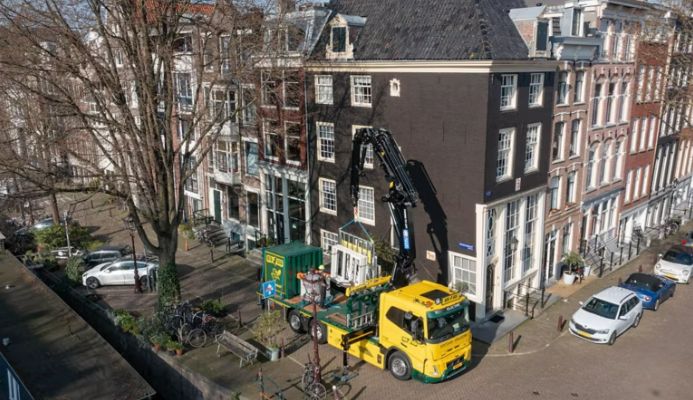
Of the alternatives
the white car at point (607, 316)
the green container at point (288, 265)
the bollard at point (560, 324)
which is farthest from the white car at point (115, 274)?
the white car at point (607, 316)

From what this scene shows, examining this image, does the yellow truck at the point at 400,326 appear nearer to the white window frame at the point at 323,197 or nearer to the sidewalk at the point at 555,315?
the sidewalk at the point at 555,315

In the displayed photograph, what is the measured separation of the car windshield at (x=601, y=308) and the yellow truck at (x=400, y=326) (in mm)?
7729

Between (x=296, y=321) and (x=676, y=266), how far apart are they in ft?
74.8

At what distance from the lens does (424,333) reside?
1955 centimetres

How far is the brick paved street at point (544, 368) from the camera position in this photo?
20781 millimetres

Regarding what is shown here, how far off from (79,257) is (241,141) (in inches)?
471

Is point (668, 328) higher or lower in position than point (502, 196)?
lower

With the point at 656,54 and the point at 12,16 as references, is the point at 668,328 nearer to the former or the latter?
the point at 656,54

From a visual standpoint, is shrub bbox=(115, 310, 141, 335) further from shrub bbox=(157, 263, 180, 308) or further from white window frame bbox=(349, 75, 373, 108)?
white window frame bbox=(349, 75, 373, 108)

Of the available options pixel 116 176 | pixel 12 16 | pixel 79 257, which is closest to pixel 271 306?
pixel 116 176

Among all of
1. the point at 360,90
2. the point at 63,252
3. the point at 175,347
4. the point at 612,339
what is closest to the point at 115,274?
the point at 63,252

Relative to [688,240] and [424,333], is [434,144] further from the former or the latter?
[688,240]

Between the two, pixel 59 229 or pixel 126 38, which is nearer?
pixel 126 38

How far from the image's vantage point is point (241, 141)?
35.9 meters
